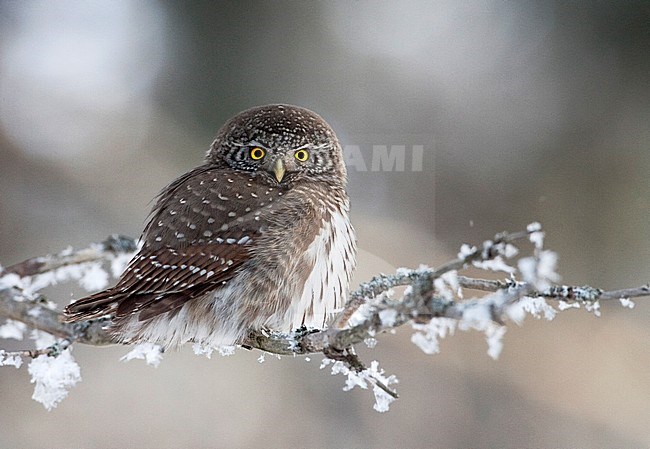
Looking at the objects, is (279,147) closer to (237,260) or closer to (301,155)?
(301,155)

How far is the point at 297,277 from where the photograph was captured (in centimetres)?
181

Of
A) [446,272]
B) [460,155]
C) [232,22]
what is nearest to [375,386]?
[446,272]

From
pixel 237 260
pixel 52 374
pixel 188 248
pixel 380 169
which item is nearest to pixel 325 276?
pixel 237 260

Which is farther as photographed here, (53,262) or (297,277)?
(297,277)

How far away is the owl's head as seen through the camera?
2.03 metres

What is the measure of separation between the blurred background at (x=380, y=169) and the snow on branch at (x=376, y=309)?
1609 millimetres

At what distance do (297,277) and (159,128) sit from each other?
2955 millimetres

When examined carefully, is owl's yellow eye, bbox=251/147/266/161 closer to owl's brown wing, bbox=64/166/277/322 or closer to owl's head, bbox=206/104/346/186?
owl's head, bbox=206/104/346/186

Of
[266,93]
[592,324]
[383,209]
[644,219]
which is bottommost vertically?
[592,324]

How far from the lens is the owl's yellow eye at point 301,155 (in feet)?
6.80

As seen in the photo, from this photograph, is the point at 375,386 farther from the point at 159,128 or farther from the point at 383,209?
the point at 159,128

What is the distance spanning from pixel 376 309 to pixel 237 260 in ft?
2.56

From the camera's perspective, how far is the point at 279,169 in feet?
6.53

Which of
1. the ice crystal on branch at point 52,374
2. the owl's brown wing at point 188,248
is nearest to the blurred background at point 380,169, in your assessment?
the owl's brown wing at point 188,248
